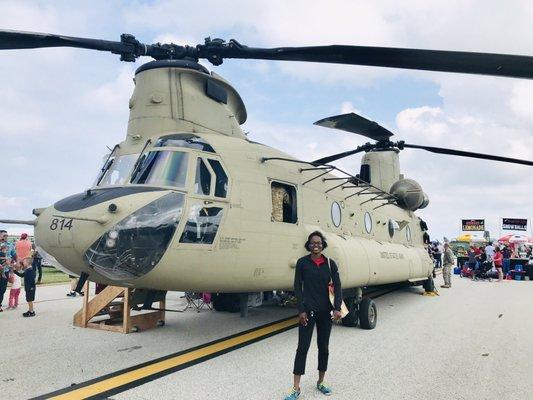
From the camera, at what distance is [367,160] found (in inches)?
590

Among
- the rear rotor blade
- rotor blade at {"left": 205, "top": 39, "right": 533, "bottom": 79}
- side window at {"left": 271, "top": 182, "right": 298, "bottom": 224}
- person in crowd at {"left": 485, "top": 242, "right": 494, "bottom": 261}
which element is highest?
the rear rotor blade

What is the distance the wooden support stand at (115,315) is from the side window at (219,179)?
2748mm

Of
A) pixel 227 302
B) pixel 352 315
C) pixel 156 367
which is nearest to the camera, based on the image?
pixel 156 367

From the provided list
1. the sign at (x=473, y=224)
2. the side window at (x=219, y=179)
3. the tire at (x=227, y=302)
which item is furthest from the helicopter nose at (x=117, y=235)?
the sign at (x=473, y=224)

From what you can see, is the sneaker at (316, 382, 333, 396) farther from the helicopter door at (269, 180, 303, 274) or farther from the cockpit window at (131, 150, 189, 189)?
the cockpit window at (131, 150, 189, 189)

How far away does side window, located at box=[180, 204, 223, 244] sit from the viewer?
552 cm

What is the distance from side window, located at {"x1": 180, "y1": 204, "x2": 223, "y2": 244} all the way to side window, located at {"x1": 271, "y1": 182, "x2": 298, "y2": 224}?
4.65 feet

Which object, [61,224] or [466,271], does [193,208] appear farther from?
[466,271]

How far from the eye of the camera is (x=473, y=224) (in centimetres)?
4825

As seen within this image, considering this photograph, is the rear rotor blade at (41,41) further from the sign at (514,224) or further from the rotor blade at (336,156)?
the sign at (514,224)

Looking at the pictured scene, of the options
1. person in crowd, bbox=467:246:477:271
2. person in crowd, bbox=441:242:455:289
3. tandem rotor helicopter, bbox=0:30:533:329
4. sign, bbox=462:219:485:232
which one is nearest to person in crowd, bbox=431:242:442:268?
person in crowd, bbox=467:246:477:271

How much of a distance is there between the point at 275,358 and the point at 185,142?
139 inches

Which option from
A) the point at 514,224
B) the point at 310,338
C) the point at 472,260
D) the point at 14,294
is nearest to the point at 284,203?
the point at 310,338

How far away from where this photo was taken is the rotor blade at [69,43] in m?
5.47
